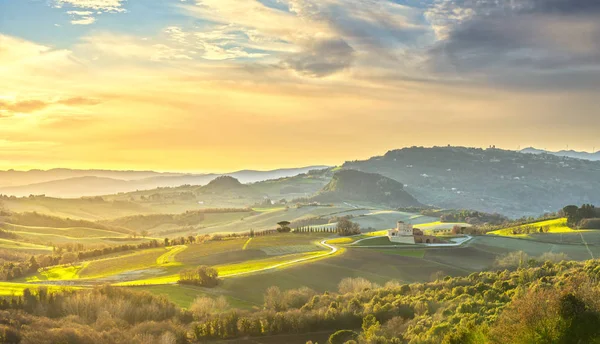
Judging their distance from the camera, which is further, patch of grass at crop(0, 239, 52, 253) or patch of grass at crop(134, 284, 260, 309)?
patch of grass at crop(0, 239, 52, 253)

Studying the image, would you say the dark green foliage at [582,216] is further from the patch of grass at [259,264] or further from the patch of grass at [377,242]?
the patch of grass at [259,264]

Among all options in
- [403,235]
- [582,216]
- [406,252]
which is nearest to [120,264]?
[406,252]

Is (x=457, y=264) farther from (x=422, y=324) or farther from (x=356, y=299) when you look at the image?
(x=422, y=324)

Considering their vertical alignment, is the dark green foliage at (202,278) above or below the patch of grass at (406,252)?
above

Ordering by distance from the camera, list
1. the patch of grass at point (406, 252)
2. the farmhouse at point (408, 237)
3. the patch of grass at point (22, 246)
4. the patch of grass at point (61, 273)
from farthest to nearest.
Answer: the patch of grass at point (22, 246) < the farmhouse at point (408, 237) < the patch of grass at point (406, 252) < the patch of grass at point (61, 273)

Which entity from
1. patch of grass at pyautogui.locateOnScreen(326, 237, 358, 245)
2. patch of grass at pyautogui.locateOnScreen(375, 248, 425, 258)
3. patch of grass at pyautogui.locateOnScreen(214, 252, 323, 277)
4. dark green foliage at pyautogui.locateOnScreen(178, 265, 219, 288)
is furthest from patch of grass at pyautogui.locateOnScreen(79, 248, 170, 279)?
patch of grass at pyautogui.locateOnScreen(375, 248, 425, 258)

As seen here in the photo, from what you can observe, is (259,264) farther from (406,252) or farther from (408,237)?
(408,237)

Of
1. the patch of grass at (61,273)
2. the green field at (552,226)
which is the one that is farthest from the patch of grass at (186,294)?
the green field at (552,226)

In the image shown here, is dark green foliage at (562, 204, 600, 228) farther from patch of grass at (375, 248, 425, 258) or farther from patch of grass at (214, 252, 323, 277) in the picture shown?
patch of grass at (214, 252, 323, 277)

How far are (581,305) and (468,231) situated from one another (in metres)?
127

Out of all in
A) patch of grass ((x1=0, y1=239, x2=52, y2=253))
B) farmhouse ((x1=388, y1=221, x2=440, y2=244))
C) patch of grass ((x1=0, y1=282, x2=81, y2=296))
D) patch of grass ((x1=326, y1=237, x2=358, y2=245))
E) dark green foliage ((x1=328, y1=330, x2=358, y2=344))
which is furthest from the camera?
patch of grass ((x1=0, y1=239, x2=52, y2=253))

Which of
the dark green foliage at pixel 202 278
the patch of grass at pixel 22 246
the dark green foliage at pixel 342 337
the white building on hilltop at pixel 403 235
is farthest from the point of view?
the patch of grass at pixel 22 246

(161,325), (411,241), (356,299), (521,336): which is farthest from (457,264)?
(521,336)

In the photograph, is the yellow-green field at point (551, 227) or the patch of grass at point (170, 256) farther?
the yellow-green field at point (551, 227)
